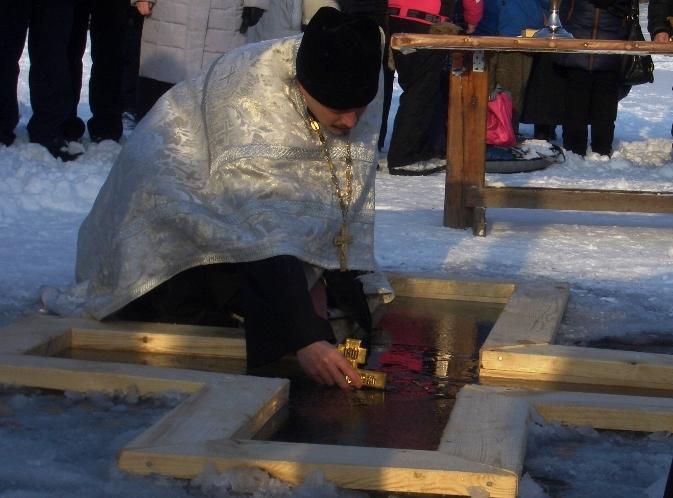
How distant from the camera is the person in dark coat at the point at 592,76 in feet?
27.6

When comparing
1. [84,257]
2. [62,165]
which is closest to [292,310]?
[84,257]

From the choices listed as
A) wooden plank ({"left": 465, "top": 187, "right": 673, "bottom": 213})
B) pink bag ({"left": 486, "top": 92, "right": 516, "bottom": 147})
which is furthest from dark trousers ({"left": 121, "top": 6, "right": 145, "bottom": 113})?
wooden plank ({"left": 465, "top": 187, "right": 673, "bottom": 213})

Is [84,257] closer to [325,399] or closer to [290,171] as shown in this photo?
[290,171]

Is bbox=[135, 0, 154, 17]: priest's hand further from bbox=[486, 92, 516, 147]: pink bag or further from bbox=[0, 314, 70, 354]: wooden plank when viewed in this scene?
bbox=[0, 314, 70, 354]: wooden plank

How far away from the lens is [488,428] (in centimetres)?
266

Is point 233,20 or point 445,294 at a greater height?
point 233,20

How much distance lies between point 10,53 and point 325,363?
179 inches

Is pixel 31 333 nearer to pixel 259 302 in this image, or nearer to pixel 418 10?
pixel 259 302

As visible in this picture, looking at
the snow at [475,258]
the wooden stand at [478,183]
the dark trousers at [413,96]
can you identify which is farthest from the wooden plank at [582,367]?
the dark trousers at [413,96]

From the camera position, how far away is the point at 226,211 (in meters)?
3.43

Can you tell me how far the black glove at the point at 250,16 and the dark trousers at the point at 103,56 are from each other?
3.16ft

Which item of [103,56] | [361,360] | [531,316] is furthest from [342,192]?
[103,56]

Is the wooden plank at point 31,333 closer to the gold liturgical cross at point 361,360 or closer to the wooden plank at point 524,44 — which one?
the gold liturgical cross at point 361,360

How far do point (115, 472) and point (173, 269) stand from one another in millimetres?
1085
